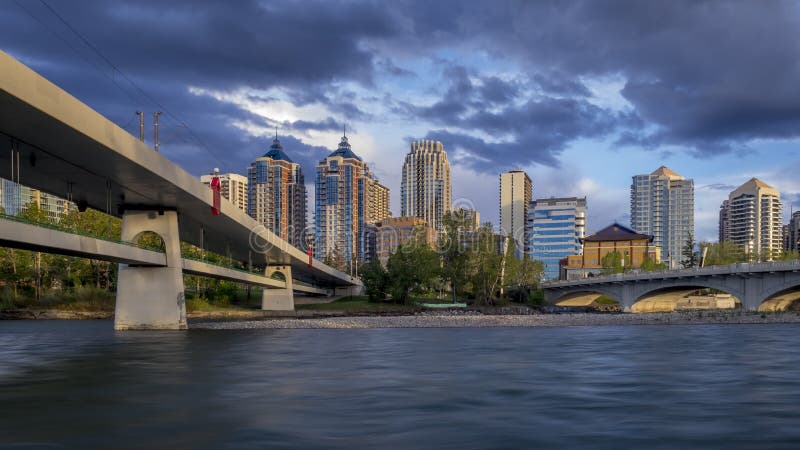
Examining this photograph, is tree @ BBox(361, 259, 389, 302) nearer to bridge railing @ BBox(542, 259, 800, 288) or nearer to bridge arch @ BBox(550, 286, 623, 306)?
bridge railing @ BBox(542, 259, 800, 288)

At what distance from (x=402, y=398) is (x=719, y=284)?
244ft

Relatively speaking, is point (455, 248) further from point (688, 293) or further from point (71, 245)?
point (71, 245)

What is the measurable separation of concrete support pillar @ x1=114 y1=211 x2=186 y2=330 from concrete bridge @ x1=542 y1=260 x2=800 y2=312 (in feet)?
197

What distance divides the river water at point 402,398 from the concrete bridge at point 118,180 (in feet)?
29.5

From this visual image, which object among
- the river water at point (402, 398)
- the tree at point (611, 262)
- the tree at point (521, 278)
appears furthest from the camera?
the tree at point (611, 262)

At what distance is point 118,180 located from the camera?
119 feet

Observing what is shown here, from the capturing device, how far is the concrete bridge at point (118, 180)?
75.8 ft

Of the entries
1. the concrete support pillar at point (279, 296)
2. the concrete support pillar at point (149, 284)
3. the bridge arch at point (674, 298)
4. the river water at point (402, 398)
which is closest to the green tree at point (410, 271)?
the concrete support pillar at point (279, 296)

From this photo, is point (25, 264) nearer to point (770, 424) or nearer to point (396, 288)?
point (396, 288)

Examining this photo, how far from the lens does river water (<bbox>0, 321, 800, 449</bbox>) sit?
40.0 ft

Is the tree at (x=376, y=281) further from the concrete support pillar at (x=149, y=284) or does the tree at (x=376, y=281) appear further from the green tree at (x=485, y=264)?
the concrete support pillar at (x=149, y=284)

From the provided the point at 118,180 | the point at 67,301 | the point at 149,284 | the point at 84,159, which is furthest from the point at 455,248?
the point at 84,159

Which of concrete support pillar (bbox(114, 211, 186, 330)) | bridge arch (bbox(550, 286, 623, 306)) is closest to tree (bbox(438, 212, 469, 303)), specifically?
bridge arch (bbox(550, 286, 623, 306))

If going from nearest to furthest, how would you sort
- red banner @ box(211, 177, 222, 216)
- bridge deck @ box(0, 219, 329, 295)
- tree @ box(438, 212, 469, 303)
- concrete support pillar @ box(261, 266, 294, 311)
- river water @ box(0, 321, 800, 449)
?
1. river water @ box(0, 321, 800, 449)
2. bridge deck @ box(0, 219, 329, 295)
3. red banner @ box(211, 177, 222, 216)
4. concrete support pillar @ box(261, 266, 294, 311)
5. tree @ box(438, 212, 469, 303)
